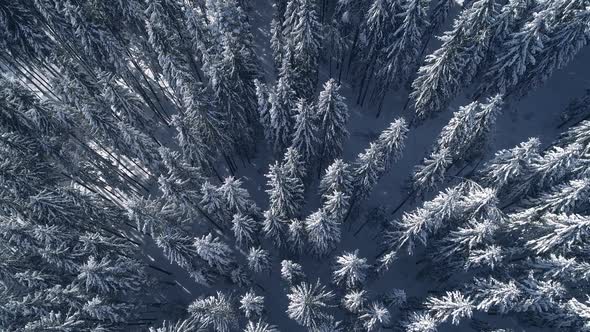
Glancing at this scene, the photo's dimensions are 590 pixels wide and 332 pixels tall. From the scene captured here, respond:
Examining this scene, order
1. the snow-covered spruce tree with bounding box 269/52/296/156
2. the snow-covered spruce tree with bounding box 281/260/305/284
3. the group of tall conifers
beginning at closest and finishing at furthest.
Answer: the group of tall conifers, the snow-covered spruce tree with bounding box 281/260/305/284, the snow-covered spruce tree with bounding box 269/52/296/156

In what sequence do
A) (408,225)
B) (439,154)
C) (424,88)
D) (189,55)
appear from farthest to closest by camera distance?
(189,55), (424,88), (439,154), (408,225)

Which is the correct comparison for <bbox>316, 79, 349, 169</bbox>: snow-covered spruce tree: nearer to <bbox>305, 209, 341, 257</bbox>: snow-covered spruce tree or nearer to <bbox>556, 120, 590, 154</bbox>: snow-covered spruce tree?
<bbox>305, 209, 341, 257</bbox>: snow-covered spruce tree

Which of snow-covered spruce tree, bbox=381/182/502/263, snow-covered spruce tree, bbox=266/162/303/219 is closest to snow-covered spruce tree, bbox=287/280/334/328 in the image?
snow-covered spruce tree, bbox=266/162/303/219

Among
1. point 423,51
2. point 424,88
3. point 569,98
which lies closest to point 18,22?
point 424,88

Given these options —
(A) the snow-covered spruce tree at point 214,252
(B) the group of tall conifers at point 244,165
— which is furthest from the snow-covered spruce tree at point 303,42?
(A) the snow-covered spruce tree at point 214,252

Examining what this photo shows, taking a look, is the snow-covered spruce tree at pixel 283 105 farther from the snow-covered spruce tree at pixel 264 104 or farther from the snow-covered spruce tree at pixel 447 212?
the snow-covered spruce tree at pixel 447 212

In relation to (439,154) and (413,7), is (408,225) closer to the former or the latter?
(439,154)
